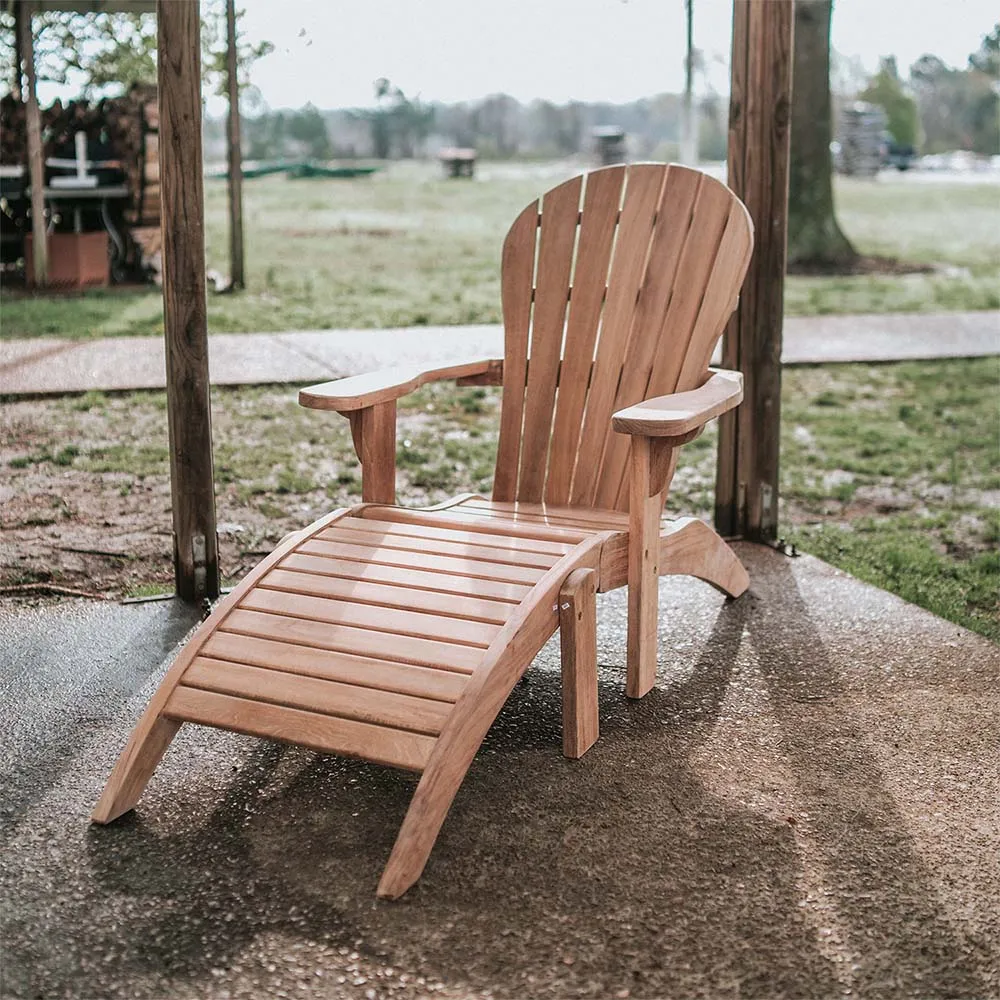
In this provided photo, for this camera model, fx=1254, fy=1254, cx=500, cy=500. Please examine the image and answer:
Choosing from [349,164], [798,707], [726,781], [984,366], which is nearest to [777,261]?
[798,707]

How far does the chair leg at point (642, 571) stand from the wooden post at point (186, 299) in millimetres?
1129

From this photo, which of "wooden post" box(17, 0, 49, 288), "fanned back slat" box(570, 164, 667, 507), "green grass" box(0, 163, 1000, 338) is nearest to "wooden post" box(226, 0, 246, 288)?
"green grass" box(0, 163, 1000, 338)

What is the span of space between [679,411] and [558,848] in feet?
2.92

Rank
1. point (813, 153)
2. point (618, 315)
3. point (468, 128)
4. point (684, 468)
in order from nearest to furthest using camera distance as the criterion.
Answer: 1. point (618, 315)
2. point (684, 468)
3. point (813, 153)
4. point (468, 128)

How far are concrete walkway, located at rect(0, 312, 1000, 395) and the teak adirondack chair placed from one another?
258 cm

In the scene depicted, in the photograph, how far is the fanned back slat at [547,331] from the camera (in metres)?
3.05

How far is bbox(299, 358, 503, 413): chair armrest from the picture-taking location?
8.13ft


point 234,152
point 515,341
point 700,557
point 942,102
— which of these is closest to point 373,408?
point 515,341

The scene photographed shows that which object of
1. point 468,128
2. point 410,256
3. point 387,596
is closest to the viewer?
point 387,596

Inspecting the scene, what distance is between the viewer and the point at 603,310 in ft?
10.0

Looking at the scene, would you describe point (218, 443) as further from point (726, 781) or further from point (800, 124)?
point (800, 124)

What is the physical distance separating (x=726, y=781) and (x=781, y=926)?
455mm

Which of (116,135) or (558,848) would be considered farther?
(116,135)

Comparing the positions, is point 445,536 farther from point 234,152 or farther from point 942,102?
point 942,102
